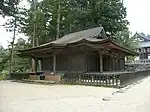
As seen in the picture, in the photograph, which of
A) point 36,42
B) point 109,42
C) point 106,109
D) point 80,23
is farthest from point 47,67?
point 106,109

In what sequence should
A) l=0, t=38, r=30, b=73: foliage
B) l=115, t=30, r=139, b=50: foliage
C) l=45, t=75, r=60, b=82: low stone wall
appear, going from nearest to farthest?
l=45, t=75, r=60, b=82: low stone wall, l=0, t=38, r=30, b=73: foliage, l=115, t=30, r=139, b=50: foliage

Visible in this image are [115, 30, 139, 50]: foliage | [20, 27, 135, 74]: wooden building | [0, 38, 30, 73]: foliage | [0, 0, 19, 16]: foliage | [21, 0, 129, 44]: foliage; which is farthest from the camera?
[115, 30, 139, 50]: foliage

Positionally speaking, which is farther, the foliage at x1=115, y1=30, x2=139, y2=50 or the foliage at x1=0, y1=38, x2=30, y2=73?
the foliage at x1=115, y1=30, x2=139, y2=50

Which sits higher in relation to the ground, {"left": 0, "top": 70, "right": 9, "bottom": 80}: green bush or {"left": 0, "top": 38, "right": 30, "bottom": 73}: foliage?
{"left": 0, "top": 38, "right": 30, "bottom": 73}: foliage

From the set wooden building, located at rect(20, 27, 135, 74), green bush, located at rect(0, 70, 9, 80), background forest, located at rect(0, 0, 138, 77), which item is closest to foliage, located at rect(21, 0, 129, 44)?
background forest, located at rect(0, 0, 138, 77)

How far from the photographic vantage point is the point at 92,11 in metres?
39.8

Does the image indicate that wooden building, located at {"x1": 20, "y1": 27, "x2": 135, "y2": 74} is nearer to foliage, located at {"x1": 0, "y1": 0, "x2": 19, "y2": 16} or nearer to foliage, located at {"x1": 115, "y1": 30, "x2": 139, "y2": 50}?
foliage, located at {"x1": 0, "y1": 0, "x2": 19, "y2": 16}

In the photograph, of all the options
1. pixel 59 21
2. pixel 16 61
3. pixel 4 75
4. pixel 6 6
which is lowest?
pixel 4 75

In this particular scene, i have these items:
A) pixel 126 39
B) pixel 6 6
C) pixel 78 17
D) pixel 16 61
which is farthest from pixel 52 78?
pixel 126 39

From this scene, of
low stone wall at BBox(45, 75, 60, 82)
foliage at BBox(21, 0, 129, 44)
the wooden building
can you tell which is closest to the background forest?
foliage at BBox(21, 0, 129, 44)

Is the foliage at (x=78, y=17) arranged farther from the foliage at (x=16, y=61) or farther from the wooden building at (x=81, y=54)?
the wooden building at (x=81, y=54)

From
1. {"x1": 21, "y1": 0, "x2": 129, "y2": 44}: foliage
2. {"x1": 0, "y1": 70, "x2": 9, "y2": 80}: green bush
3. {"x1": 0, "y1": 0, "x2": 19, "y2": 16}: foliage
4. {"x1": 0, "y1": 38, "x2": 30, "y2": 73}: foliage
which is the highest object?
{"x1": 21, "y1": 0, "x2": 129, "y2": 44}: foliage

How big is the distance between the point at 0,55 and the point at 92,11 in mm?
16771

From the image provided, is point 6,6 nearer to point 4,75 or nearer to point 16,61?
point 4,75
